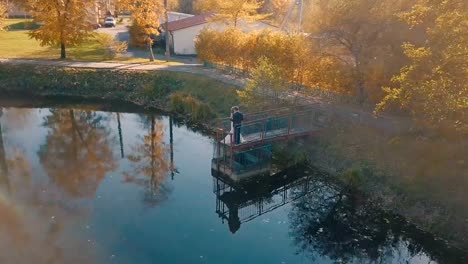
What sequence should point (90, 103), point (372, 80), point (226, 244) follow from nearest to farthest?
point (226, 244), point (372, 80), point (90, 103)

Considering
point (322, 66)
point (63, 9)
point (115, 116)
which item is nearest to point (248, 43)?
point (322, 66)

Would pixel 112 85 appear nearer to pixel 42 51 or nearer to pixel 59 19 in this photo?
pixel 59 19

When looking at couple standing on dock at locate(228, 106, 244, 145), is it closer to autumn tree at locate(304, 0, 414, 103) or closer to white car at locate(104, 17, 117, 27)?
autumn tree at locate(304, 0, 414, 103)

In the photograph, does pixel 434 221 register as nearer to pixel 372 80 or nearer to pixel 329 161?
pixel 329 161

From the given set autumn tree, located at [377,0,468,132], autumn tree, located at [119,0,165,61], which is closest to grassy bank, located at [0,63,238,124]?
autumn tree, located at [119,0,165,61]

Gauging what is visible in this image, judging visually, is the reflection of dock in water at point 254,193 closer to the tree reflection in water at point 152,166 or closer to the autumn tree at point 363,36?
the tree reflection in water at point 152,166

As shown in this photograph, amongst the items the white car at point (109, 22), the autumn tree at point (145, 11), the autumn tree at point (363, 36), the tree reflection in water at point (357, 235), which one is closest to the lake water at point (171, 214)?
the tree reflection in water at point (357, 235)

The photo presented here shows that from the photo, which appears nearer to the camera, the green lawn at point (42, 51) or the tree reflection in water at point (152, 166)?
the tree reflection in water at point (152, 166)
